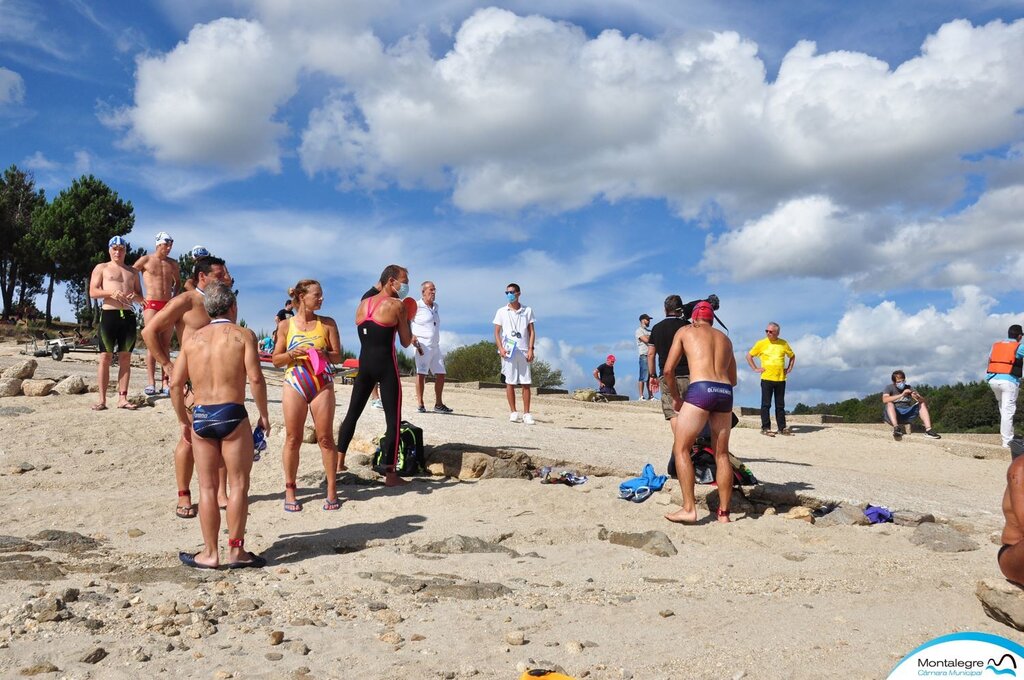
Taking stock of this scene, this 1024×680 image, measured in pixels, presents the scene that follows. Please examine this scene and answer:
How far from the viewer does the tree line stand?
4369cm

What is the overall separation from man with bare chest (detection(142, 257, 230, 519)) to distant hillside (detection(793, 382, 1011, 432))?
82.1 feet

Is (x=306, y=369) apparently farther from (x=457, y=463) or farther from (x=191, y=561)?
(x=457, y=463)

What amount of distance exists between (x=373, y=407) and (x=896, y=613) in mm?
8840

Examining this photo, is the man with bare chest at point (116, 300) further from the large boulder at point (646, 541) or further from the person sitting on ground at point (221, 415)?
the large boulder at point (646, 541)

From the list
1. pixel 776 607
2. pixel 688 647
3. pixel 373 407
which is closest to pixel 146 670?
pixel 688 647

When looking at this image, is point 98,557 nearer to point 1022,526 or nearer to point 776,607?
point 776,607

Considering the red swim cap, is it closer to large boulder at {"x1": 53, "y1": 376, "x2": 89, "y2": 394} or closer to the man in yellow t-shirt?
the man in yellow t-shirt

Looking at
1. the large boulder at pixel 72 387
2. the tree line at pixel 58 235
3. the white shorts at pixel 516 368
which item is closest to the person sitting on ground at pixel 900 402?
the white shorts at pixel 516 368

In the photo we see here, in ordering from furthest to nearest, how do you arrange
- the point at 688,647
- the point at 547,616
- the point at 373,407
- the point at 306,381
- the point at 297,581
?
the point at 373,407
the point at 306,381
the point at 297,581
the point at 547,616
the point at 688,647

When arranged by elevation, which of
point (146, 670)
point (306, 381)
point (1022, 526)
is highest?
point (306, 381)

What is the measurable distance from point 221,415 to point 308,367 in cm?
168

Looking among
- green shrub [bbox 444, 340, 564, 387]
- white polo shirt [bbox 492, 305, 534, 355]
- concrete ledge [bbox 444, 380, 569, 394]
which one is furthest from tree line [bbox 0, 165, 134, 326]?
white polo shirt [bbox 492, 305, 534, 355]

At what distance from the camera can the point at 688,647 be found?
13.6 ft

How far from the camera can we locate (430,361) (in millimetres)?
12000
